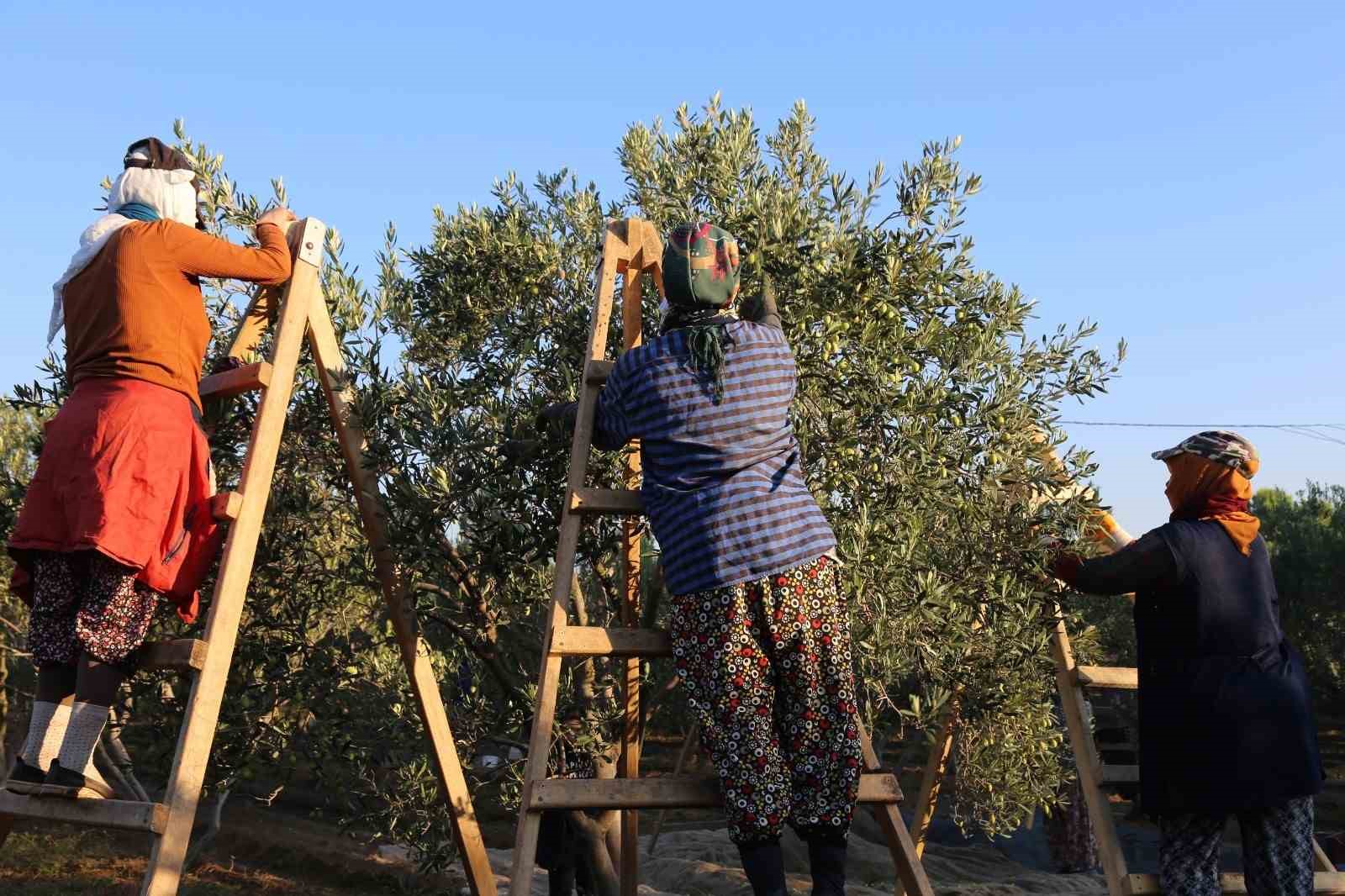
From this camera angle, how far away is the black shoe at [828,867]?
4055 millimetres

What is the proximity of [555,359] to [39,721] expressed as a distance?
3.15 m

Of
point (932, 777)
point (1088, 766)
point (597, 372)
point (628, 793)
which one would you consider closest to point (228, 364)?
point (597, 372)

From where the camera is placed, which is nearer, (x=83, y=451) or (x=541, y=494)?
(x=83, y=451)

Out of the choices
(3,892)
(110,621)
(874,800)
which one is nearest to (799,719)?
(874,800)

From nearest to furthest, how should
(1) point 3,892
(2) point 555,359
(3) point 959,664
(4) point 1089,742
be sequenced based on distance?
(4) point 1089,742, (3) point 959,664, (2) point 555,359, (1) point 3,892

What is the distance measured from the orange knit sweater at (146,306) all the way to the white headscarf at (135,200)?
0.06 meters

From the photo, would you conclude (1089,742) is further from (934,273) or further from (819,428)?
(934,273)

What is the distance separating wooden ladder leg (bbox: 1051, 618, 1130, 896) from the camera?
512 centimetres

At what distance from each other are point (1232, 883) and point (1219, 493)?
5.59 feet

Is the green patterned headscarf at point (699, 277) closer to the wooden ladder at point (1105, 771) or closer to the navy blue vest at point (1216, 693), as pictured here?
the navy blue vest at point (1216, 693)

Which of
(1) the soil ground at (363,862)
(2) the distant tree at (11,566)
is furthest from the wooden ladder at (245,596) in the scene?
(2) the distant tree at (11,566)

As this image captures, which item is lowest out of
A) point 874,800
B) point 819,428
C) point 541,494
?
point 874,800

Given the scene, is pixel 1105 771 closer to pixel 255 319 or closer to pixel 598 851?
pixel 598 851

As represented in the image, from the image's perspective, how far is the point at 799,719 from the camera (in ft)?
13.6
